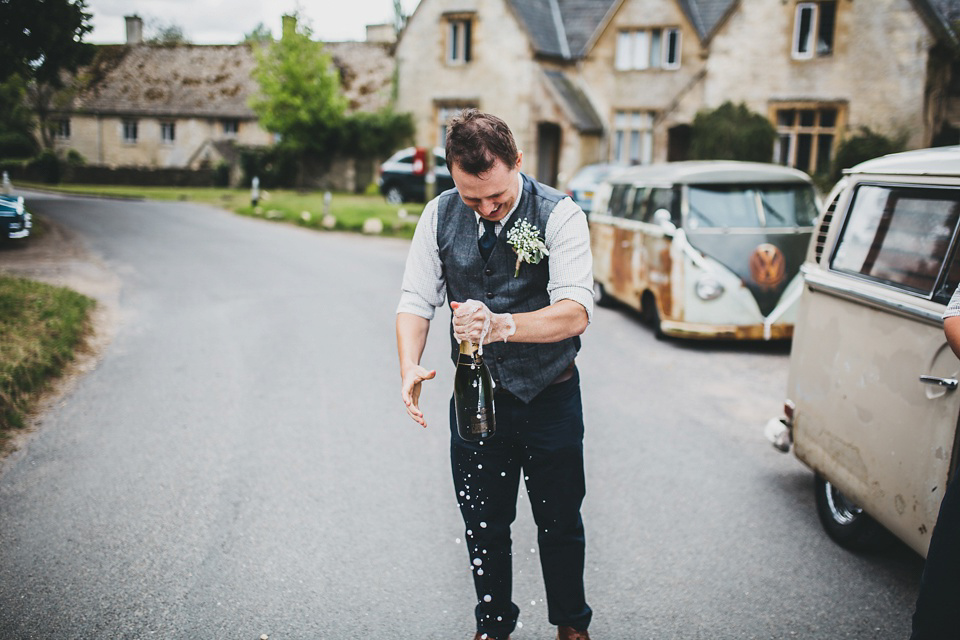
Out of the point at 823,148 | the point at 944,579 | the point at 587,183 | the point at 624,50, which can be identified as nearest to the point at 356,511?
the point at 944,579

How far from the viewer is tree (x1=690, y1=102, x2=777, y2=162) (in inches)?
995

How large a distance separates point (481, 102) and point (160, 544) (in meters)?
28.3

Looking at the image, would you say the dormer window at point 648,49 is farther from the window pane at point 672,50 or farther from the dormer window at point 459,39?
the dormer window at point 459,39

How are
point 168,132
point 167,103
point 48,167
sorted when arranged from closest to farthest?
point 48,167 → point 167,103 → point 168,132

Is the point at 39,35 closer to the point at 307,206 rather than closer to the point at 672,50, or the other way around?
the point at 307,206

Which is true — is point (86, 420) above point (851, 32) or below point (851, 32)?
below

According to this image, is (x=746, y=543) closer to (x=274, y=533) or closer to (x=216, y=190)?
(x=274, y=533)

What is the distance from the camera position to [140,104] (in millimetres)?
45125

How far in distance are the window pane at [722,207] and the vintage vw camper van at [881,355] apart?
4.42 meters

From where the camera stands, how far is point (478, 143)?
2.83 m

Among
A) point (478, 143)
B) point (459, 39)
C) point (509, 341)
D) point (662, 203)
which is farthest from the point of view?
point (459, 39)

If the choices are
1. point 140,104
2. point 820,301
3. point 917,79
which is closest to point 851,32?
point 917,79

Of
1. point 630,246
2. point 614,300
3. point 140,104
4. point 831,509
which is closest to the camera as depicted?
point 831,509

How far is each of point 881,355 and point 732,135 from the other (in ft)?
75.4
